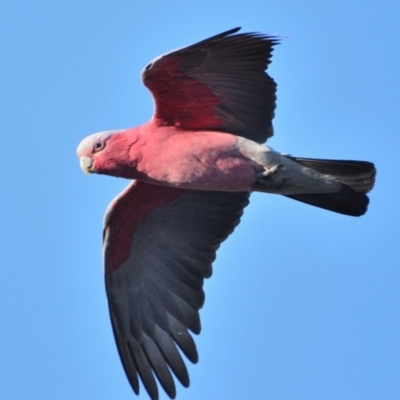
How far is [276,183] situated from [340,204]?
1.19m

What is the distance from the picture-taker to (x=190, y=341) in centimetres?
1599

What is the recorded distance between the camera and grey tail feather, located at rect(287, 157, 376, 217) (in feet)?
49.1

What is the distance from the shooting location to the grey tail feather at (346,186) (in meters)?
15.0

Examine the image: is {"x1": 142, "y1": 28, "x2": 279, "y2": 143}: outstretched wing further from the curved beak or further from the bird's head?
the curved beak

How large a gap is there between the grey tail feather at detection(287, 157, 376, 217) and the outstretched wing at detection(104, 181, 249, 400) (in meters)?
1.43

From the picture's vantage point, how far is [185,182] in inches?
583

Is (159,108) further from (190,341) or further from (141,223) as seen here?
(190,341)

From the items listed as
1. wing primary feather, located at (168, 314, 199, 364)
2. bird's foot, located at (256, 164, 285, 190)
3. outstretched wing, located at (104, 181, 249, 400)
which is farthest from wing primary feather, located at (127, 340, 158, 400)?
bird's foot, located at (256, 164, 285, 190)

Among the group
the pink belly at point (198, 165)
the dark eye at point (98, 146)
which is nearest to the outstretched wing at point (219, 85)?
the pink belly at point (198, 165)

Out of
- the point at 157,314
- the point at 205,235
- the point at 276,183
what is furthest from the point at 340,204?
the point at 157,314

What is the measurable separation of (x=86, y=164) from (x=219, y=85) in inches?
91.2

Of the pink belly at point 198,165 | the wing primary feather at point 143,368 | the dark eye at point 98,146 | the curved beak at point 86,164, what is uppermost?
the dark eye at point 98,146

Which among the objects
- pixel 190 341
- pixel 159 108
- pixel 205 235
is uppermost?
pixel 159 108

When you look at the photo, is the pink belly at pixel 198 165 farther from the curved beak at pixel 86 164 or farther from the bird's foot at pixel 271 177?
the curved beak at pixel 86 164
